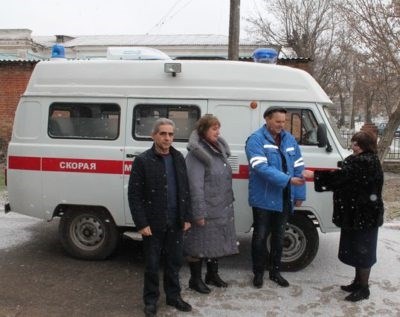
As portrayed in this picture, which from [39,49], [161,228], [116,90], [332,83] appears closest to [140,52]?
[116,90]

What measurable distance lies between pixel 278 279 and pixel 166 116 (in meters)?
2.23

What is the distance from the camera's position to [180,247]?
4.54 m

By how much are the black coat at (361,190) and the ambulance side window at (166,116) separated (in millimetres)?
1780

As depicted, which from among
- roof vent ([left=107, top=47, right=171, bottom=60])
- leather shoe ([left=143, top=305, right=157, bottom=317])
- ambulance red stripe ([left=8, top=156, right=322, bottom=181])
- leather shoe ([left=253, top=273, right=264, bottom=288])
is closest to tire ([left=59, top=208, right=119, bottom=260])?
ambulance red stripe ([left=8, top=156, right=322, bottom=181])

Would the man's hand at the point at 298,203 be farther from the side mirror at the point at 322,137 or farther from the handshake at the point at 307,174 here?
the side mirror at the point at 322,137

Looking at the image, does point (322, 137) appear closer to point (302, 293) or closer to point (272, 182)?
point (272, 182)

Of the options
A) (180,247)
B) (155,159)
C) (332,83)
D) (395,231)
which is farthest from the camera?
(332,83)

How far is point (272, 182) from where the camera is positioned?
4.80 metres

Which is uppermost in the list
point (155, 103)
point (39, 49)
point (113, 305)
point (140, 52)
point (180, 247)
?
point (39, 49)

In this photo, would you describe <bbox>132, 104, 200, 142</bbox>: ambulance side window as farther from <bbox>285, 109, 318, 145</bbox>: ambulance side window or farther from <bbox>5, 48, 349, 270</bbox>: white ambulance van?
<bbox>285, 109, 318, 145</bbox>: ambulance side window

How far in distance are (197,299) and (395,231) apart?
4.45 metres

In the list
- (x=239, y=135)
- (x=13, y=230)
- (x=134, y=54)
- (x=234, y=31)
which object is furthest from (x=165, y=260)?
(x=234, y=31)

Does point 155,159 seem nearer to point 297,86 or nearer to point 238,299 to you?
point 238,299

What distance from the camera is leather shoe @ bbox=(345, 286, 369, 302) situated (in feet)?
16.2
